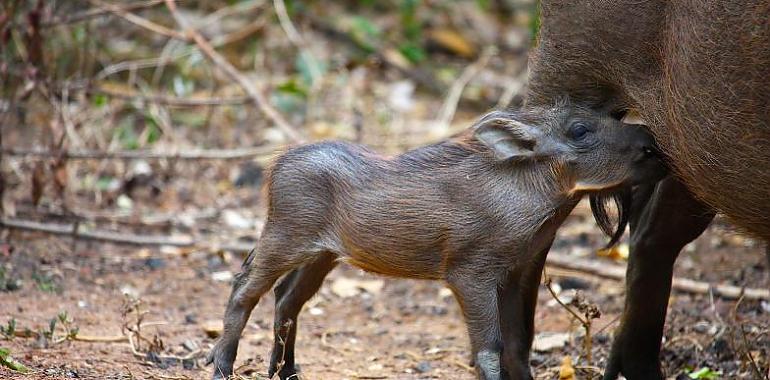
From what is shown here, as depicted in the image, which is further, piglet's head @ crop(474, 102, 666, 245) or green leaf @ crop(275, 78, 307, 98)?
green leaf @ crop(275, 78, 307, 98)

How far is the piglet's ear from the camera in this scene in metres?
3.64

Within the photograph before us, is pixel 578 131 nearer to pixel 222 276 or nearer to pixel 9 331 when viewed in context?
pixel 9 331

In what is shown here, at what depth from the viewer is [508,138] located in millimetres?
3656

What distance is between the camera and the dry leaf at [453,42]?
9688 millimetres

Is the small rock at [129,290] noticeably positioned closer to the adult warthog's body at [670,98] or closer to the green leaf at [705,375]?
the adult warthog's body at [670,98]

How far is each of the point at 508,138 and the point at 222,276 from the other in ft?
8.18

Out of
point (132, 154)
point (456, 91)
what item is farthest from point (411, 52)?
point (132, 154)

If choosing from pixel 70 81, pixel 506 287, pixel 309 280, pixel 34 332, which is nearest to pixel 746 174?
pixel 506 287

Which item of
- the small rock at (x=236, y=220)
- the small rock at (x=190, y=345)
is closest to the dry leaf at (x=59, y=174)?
the small rock at (x=236, y=220)

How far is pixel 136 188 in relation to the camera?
7.04m

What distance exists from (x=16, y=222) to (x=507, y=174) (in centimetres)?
309

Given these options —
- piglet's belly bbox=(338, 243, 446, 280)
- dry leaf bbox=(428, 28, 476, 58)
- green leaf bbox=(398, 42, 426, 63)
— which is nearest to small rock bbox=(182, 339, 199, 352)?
piglet's belly bbox=(338, 243, 446, 280)

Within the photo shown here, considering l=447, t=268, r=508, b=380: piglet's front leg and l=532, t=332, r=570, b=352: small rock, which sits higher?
l=532, t=332, r=570, b=352: small rock

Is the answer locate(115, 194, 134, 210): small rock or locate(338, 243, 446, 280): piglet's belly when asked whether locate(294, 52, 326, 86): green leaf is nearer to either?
locate(115, 194, 134, 210): small rock
